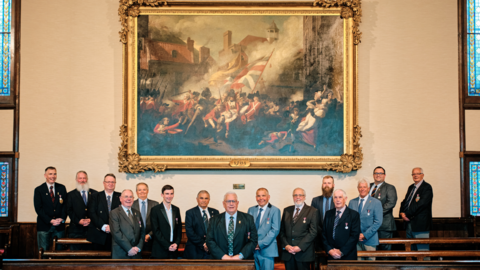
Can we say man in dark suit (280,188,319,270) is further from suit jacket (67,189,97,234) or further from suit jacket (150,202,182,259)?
suit jacket (67,189,97,234)

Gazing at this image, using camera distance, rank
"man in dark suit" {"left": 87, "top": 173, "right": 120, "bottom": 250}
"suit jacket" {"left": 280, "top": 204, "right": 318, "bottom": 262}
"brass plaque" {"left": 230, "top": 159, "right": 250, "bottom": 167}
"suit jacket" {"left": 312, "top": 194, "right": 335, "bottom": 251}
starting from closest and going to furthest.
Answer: "suit jacket" {"left": 280, "top": 204, "right": 318, "bottom": 262} → "suit jacket" {"left": 312, "top": 194, "right": 335, "bottom": 251} → "man in dark suit" {"left": 87, "top": 173, "right": 120, "bottom": 250} → "brass plaque" {"left": 230, "top": 159, "right": 250, "bottom": 167}

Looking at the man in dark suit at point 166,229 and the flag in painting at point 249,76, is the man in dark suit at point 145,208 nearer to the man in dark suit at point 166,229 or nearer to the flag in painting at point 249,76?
the man in dark suit at point 166,229

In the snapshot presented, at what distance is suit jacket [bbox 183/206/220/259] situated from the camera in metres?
6.18

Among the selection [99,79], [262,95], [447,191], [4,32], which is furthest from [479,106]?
[4,32]

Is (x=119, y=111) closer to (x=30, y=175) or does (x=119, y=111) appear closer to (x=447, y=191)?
(x=30, y=175)

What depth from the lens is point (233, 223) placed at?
19.1ft

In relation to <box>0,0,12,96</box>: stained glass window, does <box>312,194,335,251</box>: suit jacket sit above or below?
below

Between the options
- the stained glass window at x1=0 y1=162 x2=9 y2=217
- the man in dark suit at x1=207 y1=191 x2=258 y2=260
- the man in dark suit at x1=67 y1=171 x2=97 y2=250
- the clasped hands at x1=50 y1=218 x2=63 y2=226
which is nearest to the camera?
the man in dark suit at x1=207 y1=191 x2=258 y2=260

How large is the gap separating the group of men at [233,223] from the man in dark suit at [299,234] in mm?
14

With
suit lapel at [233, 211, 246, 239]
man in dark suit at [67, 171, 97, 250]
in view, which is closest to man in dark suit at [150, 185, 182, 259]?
suit lapel at [233, 211, 246, 239]

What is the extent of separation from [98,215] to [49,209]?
1.09 m

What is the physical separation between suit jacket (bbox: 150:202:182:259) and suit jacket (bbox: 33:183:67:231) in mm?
2140

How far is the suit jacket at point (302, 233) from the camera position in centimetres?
600

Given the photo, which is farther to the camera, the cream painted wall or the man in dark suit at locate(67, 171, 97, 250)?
the cream painted wall
